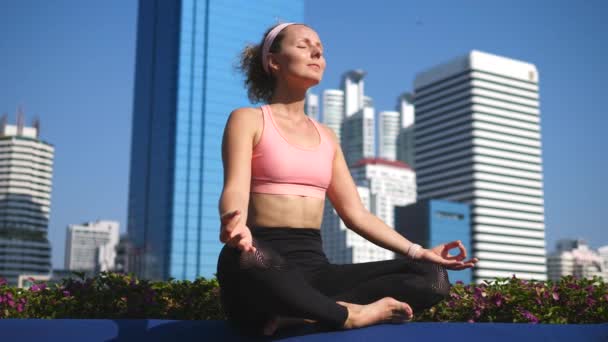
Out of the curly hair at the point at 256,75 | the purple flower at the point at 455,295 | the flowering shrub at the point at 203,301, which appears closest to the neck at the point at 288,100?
the curly hair at the point at 256,75

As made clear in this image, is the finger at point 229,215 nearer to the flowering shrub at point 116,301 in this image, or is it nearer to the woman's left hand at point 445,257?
the woman's left hand at point 445,257

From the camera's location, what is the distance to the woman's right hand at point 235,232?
2.97 metres

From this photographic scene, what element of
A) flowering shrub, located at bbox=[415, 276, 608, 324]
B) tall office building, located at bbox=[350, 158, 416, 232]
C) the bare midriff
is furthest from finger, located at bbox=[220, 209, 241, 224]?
tall office building, located at bbox=[350, 158, 416, 232]

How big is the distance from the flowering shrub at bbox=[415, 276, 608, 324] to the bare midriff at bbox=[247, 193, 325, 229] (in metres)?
2.10

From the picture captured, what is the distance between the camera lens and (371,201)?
555 feet

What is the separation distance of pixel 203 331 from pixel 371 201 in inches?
6549

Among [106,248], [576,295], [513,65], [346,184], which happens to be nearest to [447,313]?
[576,295]

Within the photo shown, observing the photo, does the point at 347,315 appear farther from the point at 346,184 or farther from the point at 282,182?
the point at 346,184

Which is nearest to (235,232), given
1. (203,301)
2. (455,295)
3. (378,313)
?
(378,313)

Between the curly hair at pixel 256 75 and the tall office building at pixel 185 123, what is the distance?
95165 mm

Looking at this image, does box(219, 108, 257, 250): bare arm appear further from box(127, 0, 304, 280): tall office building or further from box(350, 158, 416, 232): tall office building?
box(350, 158, 416, 232): tall office building

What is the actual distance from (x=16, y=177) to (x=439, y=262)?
169817 mm

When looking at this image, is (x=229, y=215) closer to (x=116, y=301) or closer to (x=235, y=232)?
(x=235, y=232)

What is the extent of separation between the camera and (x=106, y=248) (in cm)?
16462
